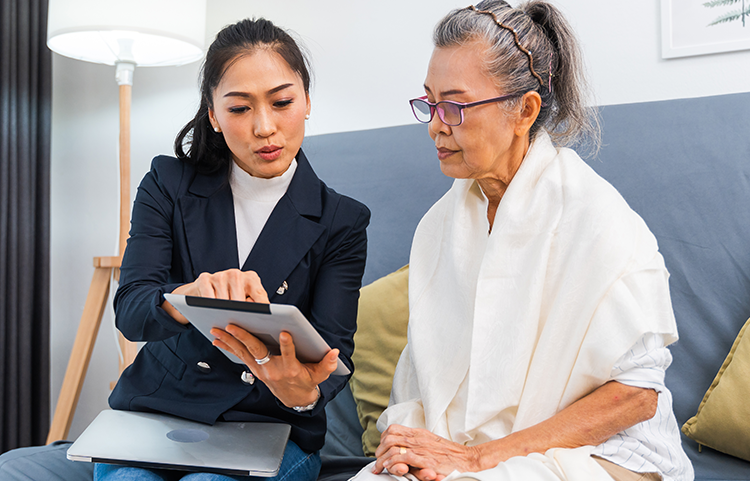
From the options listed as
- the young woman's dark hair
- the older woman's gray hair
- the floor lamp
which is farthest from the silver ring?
the floor lamp

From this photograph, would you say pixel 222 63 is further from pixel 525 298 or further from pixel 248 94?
pixel 525 298

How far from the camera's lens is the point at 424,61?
2.12 metres

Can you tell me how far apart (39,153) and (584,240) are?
224 centimetres

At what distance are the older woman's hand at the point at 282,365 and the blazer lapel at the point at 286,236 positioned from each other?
0.20 meters

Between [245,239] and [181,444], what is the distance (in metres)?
0.39

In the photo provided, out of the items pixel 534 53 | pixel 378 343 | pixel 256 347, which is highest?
pixel 534 53

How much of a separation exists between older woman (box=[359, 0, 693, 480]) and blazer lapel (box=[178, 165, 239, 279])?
37cm

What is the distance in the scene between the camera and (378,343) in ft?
5.17

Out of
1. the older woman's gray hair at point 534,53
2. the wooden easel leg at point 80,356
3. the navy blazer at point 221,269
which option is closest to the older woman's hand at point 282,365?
the navy blazer at point 221,269

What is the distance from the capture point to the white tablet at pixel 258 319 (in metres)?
0.75

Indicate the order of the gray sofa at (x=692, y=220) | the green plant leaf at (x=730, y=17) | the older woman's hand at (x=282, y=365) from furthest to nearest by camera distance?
the green plant leaf at (x=730, y=17) < the gray sofa at (x=692, y=220) < the older woman's hand at (x=282, y=365)

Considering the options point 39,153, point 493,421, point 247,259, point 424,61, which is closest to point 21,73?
point 39,153

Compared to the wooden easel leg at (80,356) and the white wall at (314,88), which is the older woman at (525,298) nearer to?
the white wall at (314,88)

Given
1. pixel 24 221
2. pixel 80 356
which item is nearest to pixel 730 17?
pixel 80 356
